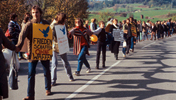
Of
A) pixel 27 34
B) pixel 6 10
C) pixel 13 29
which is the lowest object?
pixel 27 34

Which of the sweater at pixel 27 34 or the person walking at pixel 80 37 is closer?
the sweater at pixel 27 34

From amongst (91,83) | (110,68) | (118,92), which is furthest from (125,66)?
(118,92)

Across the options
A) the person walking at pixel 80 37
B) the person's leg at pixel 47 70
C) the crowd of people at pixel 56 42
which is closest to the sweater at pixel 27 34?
the crowd of people at pixel 56 42

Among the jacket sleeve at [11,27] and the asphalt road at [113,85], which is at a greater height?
the jacket sleeve at [11,27]

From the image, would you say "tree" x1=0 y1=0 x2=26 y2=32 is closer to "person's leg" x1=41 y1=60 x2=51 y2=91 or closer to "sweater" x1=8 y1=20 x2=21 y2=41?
"sweater" x1=8 y1=20 x2=21 y2=41

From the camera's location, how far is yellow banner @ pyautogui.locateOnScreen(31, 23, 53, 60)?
5809mm

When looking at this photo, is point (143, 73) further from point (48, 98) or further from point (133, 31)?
point (133, 31)

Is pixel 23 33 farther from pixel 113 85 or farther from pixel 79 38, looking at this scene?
pixel 79 38

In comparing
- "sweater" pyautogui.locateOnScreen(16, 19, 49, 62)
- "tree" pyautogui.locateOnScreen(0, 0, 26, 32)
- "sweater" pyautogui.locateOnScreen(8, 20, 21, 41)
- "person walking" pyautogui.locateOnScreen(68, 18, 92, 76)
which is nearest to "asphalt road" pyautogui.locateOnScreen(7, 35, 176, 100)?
"person walking" pyautogui.locateOnScreen(68, 18, 92, 76)

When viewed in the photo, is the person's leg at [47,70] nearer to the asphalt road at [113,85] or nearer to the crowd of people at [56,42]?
the crowd of people at [56,42]

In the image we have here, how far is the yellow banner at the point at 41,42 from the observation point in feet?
19.1

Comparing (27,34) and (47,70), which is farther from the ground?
(27,34)

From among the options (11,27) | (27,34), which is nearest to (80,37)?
(27,34)

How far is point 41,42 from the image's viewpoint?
5914 millimetres
